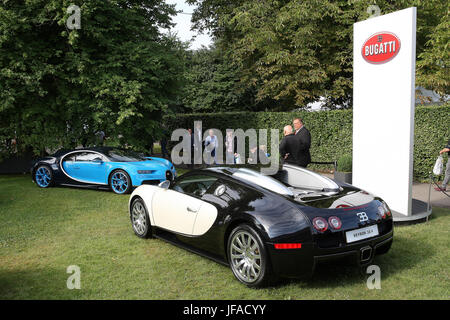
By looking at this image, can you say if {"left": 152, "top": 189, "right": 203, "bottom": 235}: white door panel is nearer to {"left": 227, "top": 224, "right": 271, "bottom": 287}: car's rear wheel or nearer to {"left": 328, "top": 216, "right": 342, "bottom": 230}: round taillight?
{"left": 227, "top": 224, "right": 271, "bottom": 287}: car's rear wheel

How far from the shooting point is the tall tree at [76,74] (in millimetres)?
13328

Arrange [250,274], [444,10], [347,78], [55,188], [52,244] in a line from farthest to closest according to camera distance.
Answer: [347,78] < [444,10] < [55,188] < [52,244] < [250,274]

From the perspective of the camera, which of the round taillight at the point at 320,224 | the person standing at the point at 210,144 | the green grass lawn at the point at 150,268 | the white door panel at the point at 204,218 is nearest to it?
the round taillight at the point at 320,224

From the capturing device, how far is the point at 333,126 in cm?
1639

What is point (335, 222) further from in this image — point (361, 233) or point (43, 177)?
point (43, 177)

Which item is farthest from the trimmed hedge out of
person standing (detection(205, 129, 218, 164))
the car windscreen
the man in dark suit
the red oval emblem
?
the car windscreen

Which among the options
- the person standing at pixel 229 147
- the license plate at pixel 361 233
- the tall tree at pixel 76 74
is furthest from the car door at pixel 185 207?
the person standing at pixel 229 147

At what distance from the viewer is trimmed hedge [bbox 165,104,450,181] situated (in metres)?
12.9

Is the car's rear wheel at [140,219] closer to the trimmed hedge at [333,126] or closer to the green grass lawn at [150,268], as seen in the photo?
the green grass lawn at [150,268]

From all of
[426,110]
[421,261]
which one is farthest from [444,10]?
[421,261]

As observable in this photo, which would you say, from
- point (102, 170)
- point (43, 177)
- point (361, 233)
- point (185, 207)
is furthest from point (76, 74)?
A: point (361, 233)
